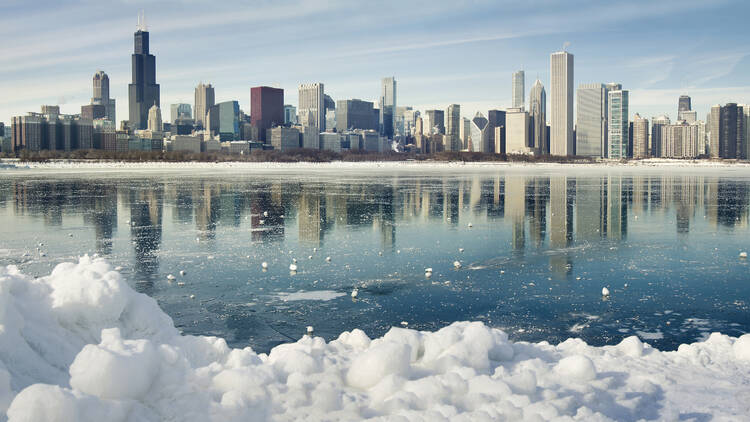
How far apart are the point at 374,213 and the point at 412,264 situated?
14.5 meters

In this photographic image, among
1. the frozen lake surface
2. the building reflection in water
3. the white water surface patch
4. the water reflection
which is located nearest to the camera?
the frozen lake surface

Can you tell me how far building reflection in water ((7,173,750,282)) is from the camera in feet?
80.5

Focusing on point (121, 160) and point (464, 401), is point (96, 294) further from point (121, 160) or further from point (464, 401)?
point (121, 160)

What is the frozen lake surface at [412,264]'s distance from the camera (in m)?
13.2

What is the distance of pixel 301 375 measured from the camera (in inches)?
272

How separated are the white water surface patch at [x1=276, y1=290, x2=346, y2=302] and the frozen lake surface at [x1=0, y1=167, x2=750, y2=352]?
49 mm

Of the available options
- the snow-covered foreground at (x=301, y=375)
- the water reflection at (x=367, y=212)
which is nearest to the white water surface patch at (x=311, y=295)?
the water reflection at (x=367, y=212)

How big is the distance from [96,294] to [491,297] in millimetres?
9917

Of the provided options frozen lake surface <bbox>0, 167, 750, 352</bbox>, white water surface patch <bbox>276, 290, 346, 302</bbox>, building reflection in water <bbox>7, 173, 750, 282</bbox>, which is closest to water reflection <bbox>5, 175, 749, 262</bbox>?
building reflection in water <bbox>7, 173, 750, 282</bbox>

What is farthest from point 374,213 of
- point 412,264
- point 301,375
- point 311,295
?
A: point 301,375

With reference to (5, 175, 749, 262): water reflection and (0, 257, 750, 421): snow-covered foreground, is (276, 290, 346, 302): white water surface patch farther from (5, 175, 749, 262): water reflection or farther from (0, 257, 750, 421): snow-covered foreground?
(0, 257, 750, 421): snow-covered foreground

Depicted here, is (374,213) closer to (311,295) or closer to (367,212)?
(367,212)

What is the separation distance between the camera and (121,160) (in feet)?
615

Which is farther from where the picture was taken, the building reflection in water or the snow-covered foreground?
the building reflection in water
